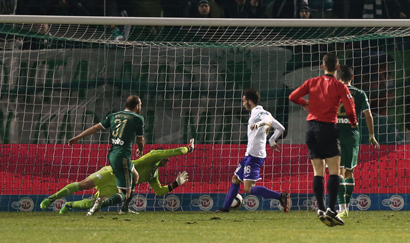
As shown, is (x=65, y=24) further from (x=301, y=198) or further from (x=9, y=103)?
(x=301, y=198)

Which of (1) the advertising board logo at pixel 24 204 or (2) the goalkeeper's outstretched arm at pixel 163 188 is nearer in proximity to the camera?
(2) the goalkeeper's outstretched arm at pixel 163 188

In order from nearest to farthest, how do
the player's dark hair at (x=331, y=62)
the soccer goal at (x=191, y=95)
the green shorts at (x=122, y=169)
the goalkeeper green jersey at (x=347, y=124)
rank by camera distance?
the player's dark hair at (x=331, y=62)
the goalkeeper green jersey at (x=347, y=124)
the green shorts at (x=122, y=169)
the soccer goal at (x=191, y=95)

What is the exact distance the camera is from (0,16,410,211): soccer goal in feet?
27.5

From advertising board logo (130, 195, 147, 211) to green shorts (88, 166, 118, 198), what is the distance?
2.05 ft

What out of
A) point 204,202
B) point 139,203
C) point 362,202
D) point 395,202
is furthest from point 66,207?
point 395,202

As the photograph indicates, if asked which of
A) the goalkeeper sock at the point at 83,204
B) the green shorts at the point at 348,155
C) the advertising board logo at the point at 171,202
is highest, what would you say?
the green shorts at the point at 348,155

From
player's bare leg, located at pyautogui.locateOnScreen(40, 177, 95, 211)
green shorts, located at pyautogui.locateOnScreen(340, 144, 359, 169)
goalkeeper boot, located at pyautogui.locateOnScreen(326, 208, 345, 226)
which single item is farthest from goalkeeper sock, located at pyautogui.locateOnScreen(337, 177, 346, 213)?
player's bare leg, located at pyautogui.locateOnScreen(40, 177, 95, 211)

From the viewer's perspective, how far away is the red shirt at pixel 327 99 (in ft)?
16.7

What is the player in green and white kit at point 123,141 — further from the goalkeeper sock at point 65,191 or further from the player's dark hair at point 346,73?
the player's dark hair at point 346,73

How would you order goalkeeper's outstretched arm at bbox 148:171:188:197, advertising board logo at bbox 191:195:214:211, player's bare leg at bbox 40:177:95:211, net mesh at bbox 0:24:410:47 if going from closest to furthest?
player's bare leg at bbox 40:177:95:211 < goalkeeper's outstretched arm at bbox 148:171:188:197 < advertising board logo at bbox 191:195:214:211 < net mesh at bbox 0:24:410:47

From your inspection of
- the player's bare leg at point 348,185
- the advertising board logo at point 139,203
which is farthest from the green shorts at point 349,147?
the advertising board logo at point 139,203

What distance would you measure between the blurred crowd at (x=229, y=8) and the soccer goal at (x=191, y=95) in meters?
2.44

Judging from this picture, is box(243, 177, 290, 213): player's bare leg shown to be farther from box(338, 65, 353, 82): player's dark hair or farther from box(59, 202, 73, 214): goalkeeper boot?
box(59, 202, 73, 214): goalkeeper boot

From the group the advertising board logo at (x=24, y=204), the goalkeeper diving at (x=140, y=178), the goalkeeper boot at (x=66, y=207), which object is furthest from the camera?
the advertising board logo at (x=24, y=204)
